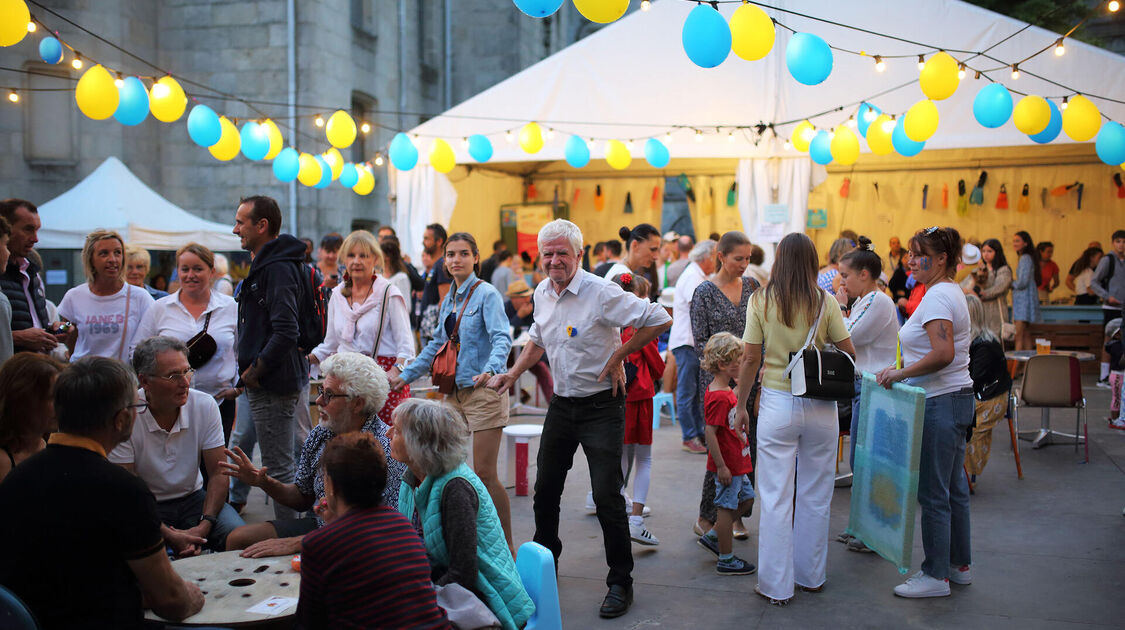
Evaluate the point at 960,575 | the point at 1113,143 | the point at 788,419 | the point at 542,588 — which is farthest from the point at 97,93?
the point at 1113,143

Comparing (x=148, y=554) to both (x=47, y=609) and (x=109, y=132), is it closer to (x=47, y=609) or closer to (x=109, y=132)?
(x=47, y=609)

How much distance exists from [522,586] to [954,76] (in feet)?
22.3

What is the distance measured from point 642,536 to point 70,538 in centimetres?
333

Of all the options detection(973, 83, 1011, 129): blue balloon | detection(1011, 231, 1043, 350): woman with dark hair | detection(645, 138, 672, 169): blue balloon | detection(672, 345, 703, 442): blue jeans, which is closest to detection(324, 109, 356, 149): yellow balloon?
detection(645, 138, 672, 169): blue balloon

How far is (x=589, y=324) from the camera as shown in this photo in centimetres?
407

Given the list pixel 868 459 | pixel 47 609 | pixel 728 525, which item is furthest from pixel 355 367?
pixel 868 459

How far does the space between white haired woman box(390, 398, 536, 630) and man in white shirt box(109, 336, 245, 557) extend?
115cm

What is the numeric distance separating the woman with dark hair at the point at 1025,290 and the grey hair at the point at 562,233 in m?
9.11

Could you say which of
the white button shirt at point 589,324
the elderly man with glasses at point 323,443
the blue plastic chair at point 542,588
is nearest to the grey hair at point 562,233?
the white button shirt at point 589,324

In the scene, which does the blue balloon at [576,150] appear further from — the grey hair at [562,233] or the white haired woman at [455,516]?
the white haired woman at [455,516]

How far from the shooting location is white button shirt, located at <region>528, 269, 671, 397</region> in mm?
4066

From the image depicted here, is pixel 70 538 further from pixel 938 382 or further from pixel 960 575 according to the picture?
pixel 960 575

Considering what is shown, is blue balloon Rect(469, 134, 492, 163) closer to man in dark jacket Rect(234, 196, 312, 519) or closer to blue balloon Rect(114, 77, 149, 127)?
blue balloon Rect(114, 77, 149, 127)

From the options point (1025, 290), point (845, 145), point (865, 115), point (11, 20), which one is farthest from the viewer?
point (1025, 290)
